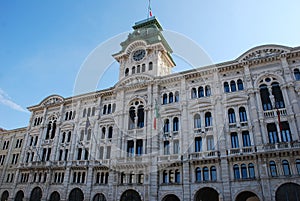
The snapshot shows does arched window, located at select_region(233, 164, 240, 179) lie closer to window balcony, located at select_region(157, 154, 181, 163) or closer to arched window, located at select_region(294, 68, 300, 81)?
window balcony, located at select_region(157, 154, 181, 163)

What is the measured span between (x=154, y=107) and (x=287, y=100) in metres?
16.8

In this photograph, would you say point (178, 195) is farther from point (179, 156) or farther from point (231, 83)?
point (231, 83)

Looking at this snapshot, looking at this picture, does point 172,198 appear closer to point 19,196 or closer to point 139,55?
point 139,55

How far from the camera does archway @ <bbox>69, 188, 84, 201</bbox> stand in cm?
3497

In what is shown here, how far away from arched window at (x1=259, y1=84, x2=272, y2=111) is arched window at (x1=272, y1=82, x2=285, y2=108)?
0.74 m

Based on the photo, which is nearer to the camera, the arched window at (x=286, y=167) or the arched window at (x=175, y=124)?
the arched window at (x=286, y=167)

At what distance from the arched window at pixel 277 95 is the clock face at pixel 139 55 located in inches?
811

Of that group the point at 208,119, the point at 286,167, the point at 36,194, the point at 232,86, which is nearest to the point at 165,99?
the point at 208,119

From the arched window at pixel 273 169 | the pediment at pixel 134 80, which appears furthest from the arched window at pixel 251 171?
the pediment at pixel 134 80

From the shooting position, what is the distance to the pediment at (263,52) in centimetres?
2994

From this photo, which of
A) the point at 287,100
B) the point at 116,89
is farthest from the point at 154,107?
the point at 287,100

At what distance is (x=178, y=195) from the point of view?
2861cm

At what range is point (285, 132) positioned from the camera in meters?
26.9

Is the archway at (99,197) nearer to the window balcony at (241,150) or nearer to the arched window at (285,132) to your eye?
the window balcony at (241,150)
